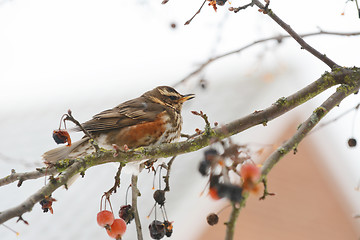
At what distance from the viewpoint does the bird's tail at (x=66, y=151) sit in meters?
2.73

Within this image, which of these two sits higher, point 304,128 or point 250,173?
point 304,128

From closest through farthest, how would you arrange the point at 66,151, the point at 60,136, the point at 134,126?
the point at 60,136 < the point at 66,151 < the point at 134,126

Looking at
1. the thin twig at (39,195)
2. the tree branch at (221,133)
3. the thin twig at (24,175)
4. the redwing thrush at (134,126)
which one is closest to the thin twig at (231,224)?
the tree branch at (221,133)

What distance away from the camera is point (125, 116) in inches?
135

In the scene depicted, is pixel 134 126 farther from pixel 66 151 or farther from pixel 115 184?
pixel 115 184

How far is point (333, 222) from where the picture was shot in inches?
254

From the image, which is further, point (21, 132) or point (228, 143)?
point (21, 132)

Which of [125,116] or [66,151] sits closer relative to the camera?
[66,151]

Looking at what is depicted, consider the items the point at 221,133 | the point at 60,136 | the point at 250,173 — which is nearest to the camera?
the point at 250,173

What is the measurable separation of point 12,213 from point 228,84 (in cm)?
819

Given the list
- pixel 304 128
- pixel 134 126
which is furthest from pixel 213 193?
pixel 134 126

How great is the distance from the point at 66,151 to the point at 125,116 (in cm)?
63

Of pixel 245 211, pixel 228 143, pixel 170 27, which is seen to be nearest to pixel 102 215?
pixel 228 143

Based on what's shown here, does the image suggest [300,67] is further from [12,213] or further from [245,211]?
[12,213]
